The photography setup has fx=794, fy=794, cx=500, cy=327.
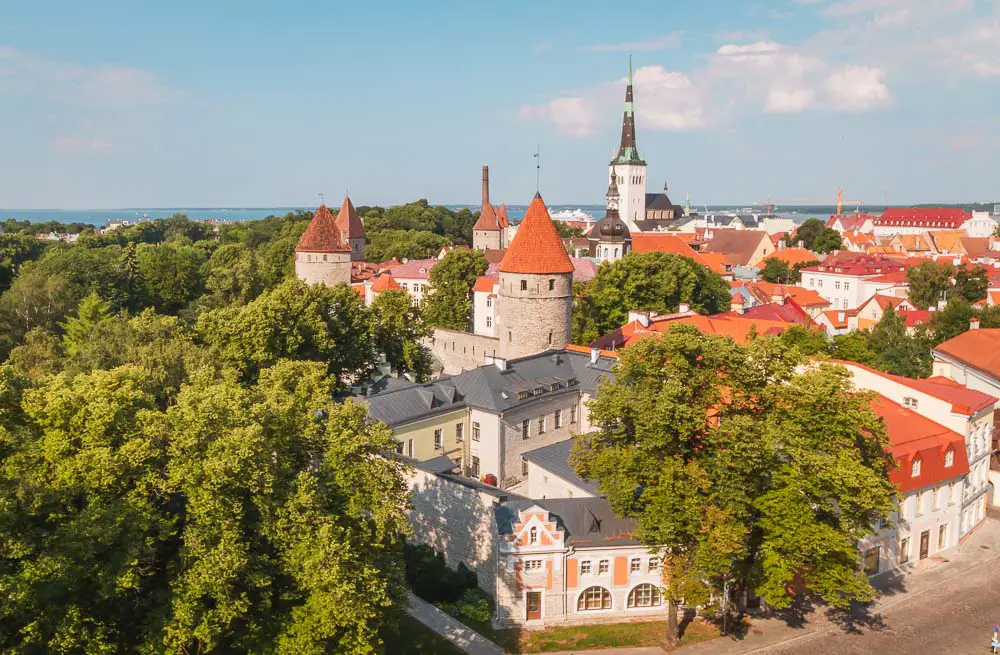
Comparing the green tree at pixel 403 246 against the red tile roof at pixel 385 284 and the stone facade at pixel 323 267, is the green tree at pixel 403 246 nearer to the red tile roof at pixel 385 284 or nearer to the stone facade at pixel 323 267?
the red tile roof at pixel 385 284

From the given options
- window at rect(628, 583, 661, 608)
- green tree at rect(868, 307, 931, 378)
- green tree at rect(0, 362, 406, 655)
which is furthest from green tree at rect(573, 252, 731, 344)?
green tree at rect(0, 362, 406, 655)

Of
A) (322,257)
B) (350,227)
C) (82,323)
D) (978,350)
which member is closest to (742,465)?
(978,350)

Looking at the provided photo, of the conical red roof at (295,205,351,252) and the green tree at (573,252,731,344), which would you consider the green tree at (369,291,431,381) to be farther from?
the conical red roof at (295,205,351,252)

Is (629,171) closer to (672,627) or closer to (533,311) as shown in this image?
(533,311)

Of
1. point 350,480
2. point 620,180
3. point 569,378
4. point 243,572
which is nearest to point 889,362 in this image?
point 569,378

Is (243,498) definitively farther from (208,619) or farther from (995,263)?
(995,263)

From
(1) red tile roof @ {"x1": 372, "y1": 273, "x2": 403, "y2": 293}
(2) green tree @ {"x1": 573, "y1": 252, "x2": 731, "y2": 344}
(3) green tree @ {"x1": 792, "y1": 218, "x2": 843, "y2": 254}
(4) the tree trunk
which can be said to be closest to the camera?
(4) the tree trunk
